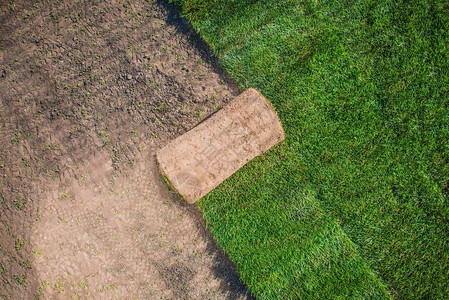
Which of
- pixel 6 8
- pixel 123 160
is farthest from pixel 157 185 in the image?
pixel 6 8

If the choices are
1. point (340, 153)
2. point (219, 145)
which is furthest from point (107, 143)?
point (340, 153)

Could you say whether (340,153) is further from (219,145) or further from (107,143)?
(107,143)

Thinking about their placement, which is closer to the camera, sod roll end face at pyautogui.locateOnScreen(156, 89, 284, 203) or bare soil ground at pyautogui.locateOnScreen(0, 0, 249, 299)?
sod roll end face at pyautogui.locateOnScreen(156, 89, 284, 203)

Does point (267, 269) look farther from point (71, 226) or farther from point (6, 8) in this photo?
point (6, 8)

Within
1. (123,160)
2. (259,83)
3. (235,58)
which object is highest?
(235,58)

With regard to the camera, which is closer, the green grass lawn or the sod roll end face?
the sod roll end face

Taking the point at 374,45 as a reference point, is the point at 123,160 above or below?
below
